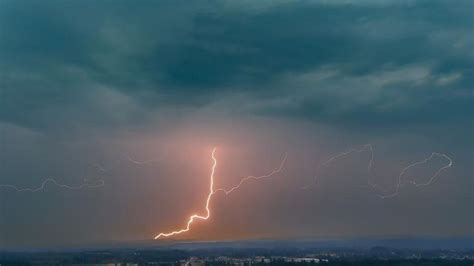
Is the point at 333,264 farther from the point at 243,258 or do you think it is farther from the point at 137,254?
the point at 137,254

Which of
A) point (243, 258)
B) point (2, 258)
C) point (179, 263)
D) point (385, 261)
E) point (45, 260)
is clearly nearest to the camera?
point (2, 258)

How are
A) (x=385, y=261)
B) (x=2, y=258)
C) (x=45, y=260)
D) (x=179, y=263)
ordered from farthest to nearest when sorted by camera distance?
(x=385, y=261) < (x=179, y=263) < (x=45, y=260) < (x=2, y=258)

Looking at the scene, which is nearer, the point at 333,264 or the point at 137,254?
the point at 333,264

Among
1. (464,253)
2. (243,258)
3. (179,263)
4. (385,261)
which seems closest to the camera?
(179,263)

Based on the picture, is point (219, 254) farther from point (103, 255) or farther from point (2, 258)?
point (2, 258)

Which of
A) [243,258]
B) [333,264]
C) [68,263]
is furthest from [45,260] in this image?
[333,264]

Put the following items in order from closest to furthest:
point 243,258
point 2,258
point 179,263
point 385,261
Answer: point 2,258, point 179,263, point 385,261, point 243,258

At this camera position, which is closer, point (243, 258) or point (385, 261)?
point (385, 261)

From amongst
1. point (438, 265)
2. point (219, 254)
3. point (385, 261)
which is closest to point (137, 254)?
point (219, 254)
